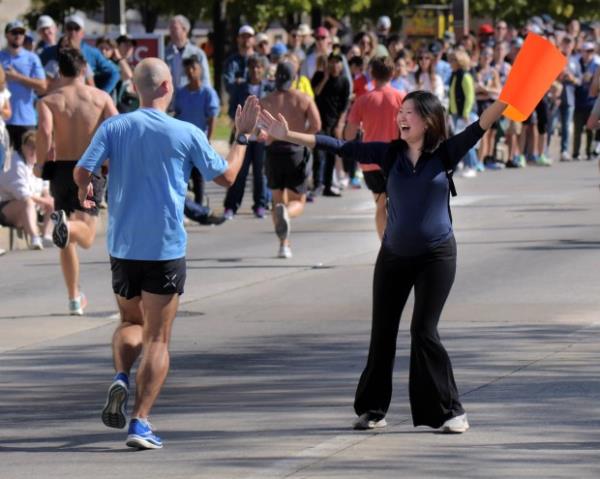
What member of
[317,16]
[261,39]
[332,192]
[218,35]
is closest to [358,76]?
[261,39]

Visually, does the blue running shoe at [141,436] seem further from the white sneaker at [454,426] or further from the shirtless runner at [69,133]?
the shirtless runner at [69,133]

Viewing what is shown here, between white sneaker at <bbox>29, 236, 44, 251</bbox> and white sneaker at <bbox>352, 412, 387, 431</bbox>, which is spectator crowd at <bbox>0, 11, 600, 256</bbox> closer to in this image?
white sneaker at <bbox>29, 236, 44, 251</bbox>

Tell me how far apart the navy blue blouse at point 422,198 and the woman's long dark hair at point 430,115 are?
48mm

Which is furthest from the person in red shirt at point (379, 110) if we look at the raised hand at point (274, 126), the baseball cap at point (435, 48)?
the baseball cap at point (435, 48)

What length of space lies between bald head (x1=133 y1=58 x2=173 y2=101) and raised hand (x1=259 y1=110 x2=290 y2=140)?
576mm

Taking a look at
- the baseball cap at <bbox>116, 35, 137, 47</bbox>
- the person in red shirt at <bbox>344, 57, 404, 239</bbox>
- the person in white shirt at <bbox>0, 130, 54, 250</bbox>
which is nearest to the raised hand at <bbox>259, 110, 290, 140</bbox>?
the person in red shirt at <bbox>344, 57, 404, 239</bbox>

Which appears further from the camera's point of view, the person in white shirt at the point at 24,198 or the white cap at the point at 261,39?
the white cap at the point at 261,39

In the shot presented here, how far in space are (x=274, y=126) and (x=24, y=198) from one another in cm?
962

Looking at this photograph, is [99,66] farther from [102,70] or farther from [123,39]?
[123,39]

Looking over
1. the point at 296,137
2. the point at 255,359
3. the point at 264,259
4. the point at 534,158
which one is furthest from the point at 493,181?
the point at 296,137

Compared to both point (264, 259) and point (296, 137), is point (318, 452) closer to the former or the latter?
point (296, 137)

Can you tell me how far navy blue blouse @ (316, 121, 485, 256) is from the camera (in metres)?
8.46

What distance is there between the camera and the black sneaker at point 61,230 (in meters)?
12.6

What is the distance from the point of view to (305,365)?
10609 mm
